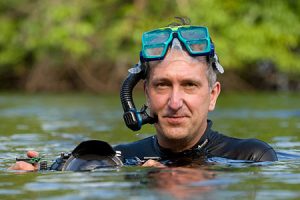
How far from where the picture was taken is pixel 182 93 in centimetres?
560

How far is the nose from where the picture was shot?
5.55m

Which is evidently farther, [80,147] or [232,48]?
[232,48]

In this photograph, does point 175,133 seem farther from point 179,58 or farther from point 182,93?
point 179,58

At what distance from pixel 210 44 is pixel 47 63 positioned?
21.7m

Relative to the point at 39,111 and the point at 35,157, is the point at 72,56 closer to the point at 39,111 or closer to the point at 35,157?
the point at 39,111

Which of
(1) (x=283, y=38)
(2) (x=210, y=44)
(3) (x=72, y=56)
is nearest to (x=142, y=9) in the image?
(3) (x=72, y=56)

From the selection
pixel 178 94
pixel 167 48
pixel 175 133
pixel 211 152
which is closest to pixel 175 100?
pixel 178 94

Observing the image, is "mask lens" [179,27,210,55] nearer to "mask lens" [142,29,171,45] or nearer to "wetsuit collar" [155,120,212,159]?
"mask lens" [142,29,171,45]

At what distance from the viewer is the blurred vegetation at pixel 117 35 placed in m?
25.1

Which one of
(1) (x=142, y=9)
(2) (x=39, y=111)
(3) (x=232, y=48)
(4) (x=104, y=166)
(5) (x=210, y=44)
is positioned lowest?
(4) (x=104, y=166)

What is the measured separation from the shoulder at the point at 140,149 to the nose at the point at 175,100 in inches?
28.9

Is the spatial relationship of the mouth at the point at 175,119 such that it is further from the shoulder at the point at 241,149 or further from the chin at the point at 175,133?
the shoulder at the point at 241,149

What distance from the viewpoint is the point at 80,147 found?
5.42m

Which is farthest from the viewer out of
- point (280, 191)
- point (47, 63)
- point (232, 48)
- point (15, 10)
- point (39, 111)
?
point (15, 10)
